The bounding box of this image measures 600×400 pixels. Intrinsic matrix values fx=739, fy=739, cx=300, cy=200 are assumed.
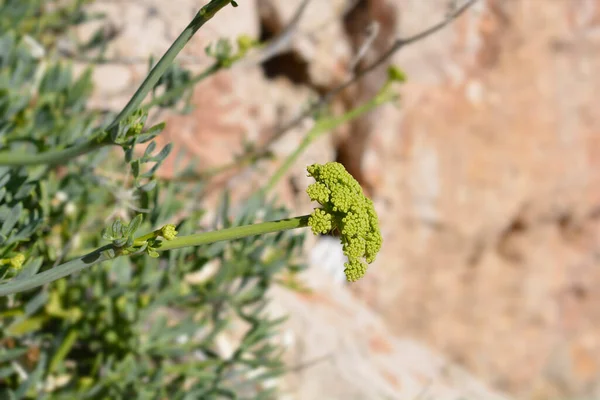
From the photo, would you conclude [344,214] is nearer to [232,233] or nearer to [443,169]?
[232,233]

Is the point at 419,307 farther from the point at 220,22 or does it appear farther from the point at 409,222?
the point at 220,22

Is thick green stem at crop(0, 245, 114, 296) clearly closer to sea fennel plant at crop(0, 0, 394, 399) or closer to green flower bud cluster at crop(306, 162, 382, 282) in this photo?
green flower bud cluster at crop(306, 162, 382, 282)

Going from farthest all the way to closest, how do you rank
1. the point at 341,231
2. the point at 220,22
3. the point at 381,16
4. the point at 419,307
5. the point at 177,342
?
1. the point at 419,307
2. the point at 381,16
3. the point at 220,22
4. the point at 177,342
5. the point at 341,231

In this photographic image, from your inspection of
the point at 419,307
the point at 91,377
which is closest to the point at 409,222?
the point at 419,307

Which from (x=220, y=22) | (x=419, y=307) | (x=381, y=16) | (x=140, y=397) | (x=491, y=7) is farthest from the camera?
(x=419, y=307)

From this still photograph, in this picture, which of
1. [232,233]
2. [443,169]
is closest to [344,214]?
[232,233]

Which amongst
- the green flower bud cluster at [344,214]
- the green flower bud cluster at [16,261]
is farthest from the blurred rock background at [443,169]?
the green flower bud cluster at [344,214]
